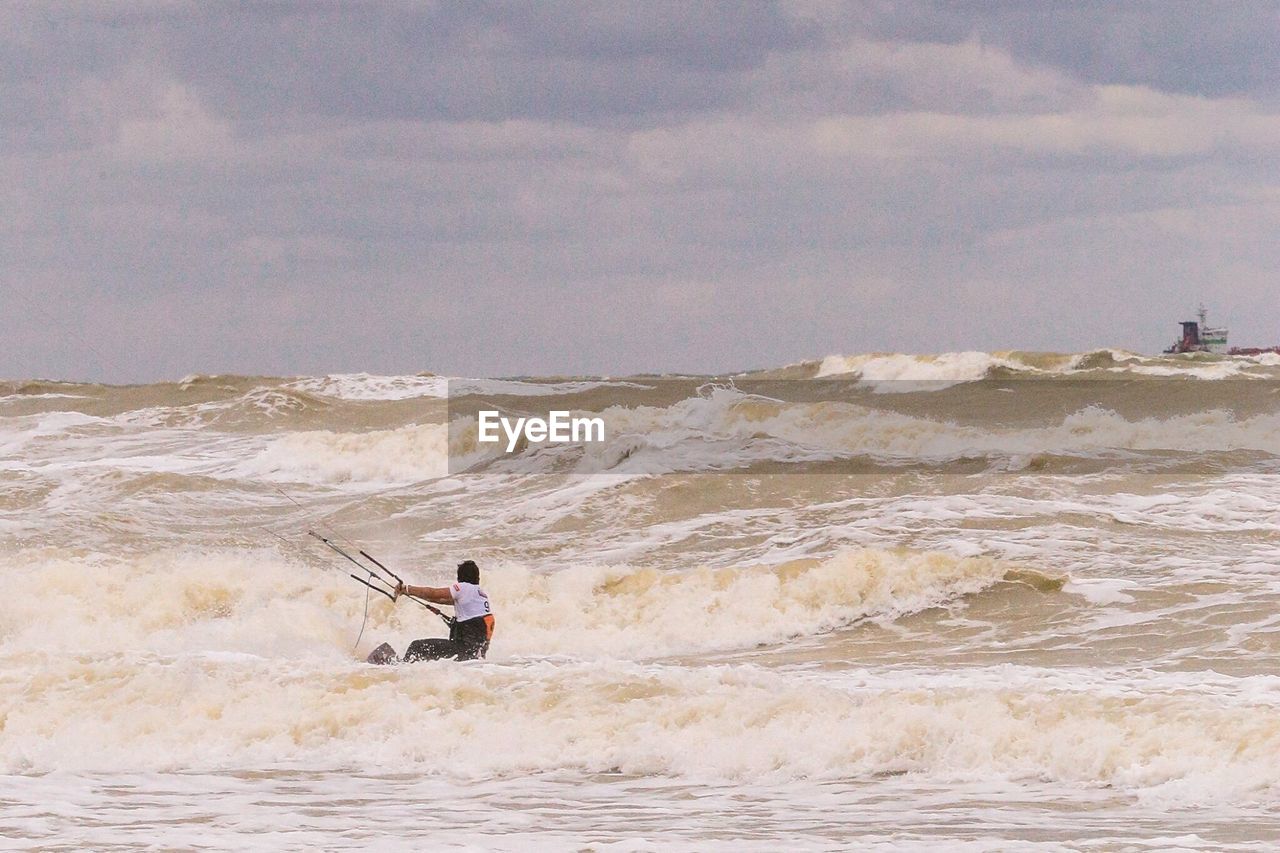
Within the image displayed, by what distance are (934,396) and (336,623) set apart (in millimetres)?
41988

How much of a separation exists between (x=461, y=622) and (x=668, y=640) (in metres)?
3.41

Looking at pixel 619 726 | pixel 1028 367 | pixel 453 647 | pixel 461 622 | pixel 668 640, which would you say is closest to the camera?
pixel 619 726

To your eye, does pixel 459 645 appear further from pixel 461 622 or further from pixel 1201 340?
pixel 1201 340

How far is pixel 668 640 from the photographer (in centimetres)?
1600

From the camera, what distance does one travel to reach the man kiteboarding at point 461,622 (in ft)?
42.4

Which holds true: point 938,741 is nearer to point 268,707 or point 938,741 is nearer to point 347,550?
point 268,707

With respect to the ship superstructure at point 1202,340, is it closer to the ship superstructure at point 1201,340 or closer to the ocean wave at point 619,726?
the ship superstructure at point 1201,340

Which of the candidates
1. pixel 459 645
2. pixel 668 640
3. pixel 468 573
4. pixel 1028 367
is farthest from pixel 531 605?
pixel 1028 367

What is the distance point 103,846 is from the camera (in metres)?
8.16

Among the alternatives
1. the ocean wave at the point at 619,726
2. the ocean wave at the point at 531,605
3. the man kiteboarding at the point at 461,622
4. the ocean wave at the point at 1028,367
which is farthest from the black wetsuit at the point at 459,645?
the ocean wave at the point at 1028,367

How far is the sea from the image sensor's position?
902cm

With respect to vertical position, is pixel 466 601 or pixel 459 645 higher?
pixel 466 601

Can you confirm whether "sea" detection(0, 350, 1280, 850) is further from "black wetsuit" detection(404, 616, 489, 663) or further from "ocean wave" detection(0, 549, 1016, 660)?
"black wetsuit" detection(404, 616, 489, 663)

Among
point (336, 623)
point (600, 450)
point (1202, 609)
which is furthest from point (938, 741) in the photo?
point (600, 450)
